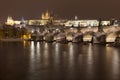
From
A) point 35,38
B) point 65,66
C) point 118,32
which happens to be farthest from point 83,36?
point 65,66

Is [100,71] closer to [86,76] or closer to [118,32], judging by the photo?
[86,76]

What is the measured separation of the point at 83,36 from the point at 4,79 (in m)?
23.3

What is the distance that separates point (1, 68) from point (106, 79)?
3.35 meters

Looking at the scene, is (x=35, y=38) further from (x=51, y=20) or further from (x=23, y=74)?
(x=23, y=74)

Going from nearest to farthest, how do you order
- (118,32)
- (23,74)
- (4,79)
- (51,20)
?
(4,79), (23,74), (118,32), (51,20)

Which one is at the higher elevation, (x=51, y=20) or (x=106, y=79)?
(x=51, y=20)

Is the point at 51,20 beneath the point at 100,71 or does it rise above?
above

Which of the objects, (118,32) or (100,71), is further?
(118,32)

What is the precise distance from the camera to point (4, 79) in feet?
31.1

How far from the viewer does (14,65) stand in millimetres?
12258

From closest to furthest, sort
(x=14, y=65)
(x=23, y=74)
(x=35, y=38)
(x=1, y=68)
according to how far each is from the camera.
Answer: (x=23, y=74), (x=1, y=68), (x=14, y=65), (x=35, y=38)

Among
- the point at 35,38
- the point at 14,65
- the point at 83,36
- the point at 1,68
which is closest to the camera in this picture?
the point at 1,68

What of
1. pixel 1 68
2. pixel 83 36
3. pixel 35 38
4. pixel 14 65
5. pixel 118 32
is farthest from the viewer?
pixel 35 38

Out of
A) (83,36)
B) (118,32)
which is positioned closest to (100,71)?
(118,32)
